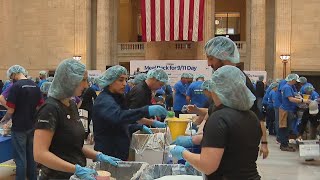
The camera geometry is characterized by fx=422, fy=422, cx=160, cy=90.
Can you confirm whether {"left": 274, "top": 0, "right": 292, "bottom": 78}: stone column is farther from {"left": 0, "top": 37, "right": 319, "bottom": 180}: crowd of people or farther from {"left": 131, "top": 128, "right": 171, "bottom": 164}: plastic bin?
{"left": 131, "top": 128, "right": 171, "bottom": 164}: plastic bin

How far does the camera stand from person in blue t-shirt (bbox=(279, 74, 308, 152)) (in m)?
9.73

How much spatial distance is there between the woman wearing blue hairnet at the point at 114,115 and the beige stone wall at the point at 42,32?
718 inches

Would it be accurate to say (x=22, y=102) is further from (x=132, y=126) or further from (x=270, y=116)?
(x=270, y=116)

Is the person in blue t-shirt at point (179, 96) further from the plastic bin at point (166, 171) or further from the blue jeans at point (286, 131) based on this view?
the plastic bin at point (166, 171)

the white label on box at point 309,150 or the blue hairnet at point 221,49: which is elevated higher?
the blue hairnet at point 221,49

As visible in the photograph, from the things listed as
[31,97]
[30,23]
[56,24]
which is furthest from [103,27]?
[31,97]

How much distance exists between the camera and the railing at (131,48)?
75.5ft

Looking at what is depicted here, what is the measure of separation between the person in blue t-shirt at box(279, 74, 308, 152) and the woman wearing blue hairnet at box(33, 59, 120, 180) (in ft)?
24.8

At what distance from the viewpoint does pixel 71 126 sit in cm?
286

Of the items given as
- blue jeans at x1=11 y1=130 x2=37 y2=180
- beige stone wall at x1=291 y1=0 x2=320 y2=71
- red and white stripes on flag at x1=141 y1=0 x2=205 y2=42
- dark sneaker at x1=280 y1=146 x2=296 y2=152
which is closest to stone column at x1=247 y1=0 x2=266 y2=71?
beige stone wall at x1=291 y1=0 x2=320 y2=71

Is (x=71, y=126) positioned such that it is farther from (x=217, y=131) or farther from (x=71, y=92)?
(x=217, y=131)

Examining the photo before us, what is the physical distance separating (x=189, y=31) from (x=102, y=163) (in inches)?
662

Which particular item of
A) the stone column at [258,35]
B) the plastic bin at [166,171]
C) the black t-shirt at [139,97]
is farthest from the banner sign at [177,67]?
the plastic bin at [166,171]

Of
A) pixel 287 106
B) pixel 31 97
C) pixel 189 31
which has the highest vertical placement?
pixel 189 31
